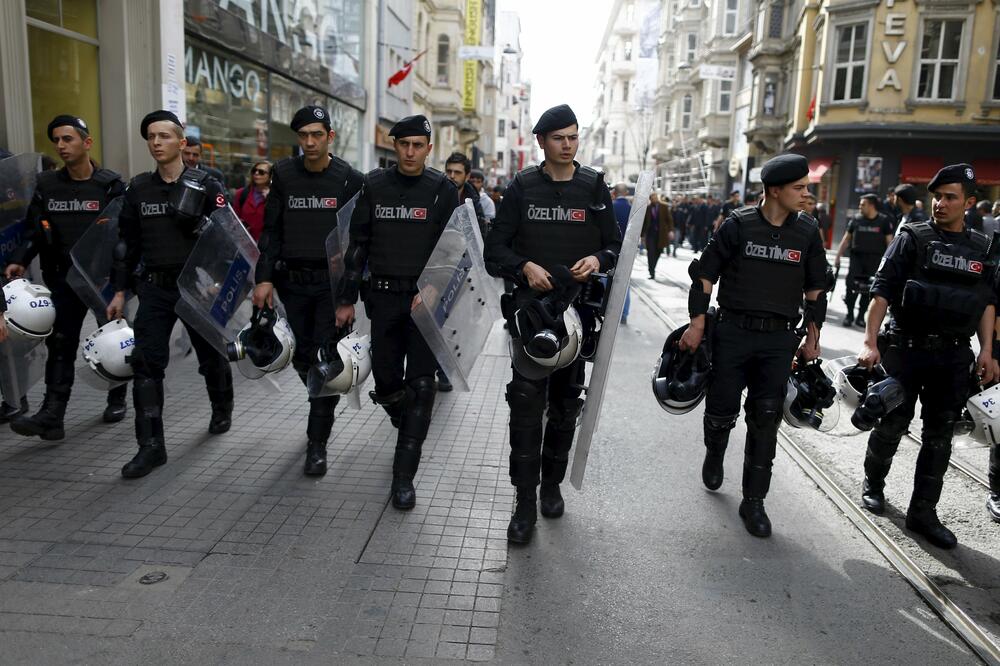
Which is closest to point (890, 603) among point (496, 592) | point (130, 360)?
point (496, 592)

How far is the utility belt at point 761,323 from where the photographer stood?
13.7 feet

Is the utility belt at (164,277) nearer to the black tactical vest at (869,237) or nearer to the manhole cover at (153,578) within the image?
the manhole cover at (153,578)

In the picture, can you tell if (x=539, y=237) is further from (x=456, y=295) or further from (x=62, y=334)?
(x=62, y=334)

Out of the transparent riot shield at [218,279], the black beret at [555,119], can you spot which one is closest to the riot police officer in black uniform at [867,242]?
the black beret at [555,119]

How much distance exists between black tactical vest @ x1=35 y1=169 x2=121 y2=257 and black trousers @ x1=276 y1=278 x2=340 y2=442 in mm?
1401

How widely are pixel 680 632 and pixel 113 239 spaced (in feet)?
13.6

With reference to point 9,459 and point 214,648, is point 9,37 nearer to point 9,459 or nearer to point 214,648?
point 9,459

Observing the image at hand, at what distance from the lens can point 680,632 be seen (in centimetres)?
321

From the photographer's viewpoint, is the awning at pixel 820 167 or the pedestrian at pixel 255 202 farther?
the awning at pixel 820 167

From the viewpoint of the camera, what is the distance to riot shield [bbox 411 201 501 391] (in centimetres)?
434

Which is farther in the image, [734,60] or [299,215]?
[734,60]

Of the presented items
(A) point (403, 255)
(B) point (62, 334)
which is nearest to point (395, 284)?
(A) point (403, 255)

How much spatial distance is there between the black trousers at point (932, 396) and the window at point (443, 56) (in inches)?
1334

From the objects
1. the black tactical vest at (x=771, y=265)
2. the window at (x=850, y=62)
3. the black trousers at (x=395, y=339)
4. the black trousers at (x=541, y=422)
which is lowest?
the black trousers at (x=541, y=422)
